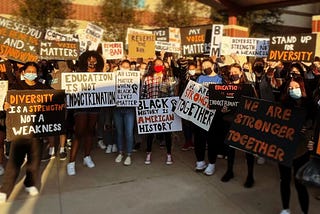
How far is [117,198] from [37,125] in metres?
1.56

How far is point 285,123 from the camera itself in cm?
430

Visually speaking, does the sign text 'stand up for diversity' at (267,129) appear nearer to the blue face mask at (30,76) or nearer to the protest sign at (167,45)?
the blue face mask at (30,76)

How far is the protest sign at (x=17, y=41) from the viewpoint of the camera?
7.14 m

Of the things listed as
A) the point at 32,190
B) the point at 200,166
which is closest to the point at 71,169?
the point at 32,190

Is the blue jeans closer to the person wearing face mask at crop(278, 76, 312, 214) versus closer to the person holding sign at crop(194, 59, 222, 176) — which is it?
the person holding sign at crop(194, 59, 222, 176)

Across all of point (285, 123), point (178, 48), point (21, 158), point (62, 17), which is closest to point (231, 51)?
point (178, 48)

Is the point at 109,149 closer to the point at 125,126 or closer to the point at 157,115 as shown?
the point at 125,126

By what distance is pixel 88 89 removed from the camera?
641 cm

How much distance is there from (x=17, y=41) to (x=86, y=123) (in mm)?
2454

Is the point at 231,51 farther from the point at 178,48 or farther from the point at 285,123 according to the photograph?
the point at 285,123

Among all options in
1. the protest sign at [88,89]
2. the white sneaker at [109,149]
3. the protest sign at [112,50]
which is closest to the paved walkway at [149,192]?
the white sneaker at [109,149]

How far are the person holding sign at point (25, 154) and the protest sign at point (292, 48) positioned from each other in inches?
196

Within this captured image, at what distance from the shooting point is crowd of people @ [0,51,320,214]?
14.6 feet

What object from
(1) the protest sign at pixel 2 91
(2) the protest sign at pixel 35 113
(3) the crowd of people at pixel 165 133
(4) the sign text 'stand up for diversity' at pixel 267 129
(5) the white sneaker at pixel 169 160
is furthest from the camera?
(5) the white sneaker at pixel 169 160
